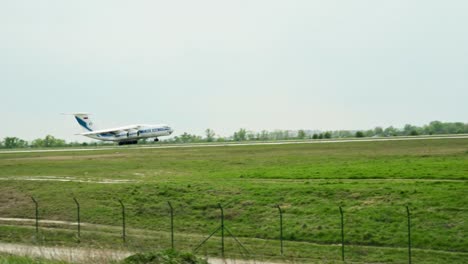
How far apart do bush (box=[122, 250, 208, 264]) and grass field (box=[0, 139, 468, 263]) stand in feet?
42.9

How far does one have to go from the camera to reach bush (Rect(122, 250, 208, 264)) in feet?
65.5

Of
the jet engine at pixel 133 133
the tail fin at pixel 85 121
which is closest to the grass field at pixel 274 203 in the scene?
the jet engine at pixel 133 133

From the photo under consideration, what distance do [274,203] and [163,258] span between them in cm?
2669

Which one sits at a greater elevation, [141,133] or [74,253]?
[141,133]

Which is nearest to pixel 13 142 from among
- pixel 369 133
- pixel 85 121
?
pixel 85 121

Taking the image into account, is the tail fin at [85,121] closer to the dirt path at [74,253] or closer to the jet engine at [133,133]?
the jet engine at [133,133]

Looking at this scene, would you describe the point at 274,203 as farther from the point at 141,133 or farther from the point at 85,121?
the point at 85,121

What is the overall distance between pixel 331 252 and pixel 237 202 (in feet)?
46.2

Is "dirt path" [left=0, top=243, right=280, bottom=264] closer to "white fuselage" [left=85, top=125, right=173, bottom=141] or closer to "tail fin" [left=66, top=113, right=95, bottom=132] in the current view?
"white fuselage" [left=85, top=125, right=173, bottom=141]

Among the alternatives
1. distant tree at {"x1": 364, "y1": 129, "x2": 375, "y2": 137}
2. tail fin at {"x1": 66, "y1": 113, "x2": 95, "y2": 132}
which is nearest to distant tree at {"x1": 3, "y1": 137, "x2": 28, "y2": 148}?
tail fin at {"x1": 66, "y1": 113, "x2": 95, "y2": 132}

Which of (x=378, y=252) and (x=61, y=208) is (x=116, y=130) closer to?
(x=61, y=208)

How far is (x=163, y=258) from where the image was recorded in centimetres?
1998

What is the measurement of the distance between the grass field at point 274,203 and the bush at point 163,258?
13.1 meters

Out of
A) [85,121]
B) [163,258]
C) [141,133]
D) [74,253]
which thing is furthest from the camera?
[85,121]
